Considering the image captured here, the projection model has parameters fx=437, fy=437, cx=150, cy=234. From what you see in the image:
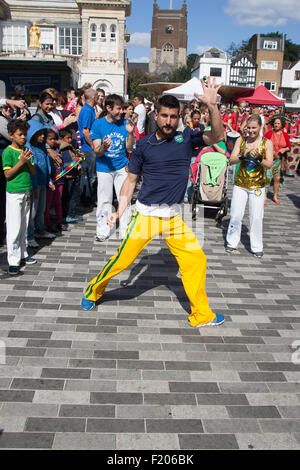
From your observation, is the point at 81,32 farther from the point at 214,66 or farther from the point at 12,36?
the point at 214,66

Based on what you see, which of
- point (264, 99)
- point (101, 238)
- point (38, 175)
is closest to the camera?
point (38, 175)

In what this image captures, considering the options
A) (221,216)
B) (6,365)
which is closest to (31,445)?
(6,365)

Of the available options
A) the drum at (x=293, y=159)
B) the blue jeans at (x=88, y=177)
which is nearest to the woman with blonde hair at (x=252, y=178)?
the blue jeans at (x=88, y=177)

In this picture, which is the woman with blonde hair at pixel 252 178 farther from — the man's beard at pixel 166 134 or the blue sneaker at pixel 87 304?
the blue sneaker at pixel 87 304

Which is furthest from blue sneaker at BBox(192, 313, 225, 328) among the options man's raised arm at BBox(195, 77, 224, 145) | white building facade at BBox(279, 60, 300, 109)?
white building facade at BBox(279, 60, 300, 109)

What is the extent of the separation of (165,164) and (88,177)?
5.22 metres

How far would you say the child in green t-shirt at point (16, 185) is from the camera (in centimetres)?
518

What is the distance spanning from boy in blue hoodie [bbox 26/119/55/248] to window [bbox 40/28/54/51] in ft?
155

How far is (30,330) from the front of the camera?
13.2 ft

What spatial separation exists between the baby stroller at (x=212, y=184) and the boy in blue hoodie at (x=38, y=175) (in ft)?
10.4

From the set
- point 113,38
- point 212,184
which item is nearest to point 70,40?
point 113,38

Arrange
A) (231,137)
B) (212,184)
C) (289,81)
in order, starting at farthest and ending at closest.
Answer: (289,81) → (231,137) → (212,184)

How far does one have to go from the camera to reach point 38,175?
6254 mm

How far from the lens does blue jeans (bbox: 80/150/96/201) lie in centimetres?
873
